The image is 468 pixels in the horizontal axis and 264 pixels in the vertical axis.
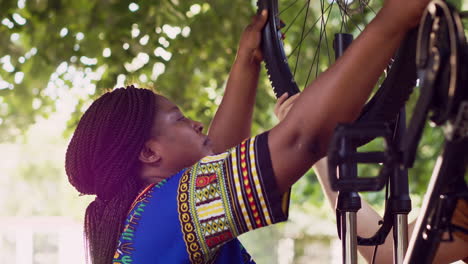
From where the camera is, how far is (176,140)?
190 centimetres

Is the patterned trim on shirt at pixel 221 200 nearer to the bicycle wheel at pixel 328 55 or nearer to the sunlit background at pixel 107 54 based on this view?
the bicycle wheel at pixel 328 55

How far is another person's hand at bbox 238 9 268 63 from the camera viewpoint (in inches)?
75.2

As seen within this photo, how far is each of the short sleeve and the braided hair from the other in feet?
0.83

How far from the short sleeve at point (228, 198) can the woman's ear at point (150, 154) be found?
0.25 meters

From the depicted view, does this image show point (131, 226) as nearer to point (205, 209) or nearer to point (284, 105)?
point (205, 209)

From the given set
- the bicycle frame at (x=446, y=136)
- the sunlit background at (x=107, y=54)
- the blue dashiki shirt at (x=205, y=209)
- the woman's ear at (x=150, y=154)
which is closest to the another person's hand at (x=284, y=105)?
the blue dashiki shirt at (x=205, y=209)

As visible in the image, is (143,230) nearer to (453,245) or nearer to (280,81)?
(280,81)

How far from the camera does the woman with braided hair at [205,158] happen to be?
1402mm

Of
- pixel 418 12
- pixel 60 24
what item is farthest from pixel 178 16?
pixel 418 12

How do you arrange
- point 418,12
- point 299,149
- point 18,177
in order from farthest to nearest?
point 18,177 < point 299,149 < point 418,12

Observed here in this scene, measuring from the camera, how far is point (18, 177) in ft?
41.3

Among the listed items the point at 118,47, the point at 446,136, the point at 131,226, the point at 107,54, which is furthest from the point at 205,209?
the point at 107,54

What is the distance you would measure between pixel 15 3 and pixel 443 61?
3578mm

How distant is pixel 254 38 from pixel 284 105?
274mm
